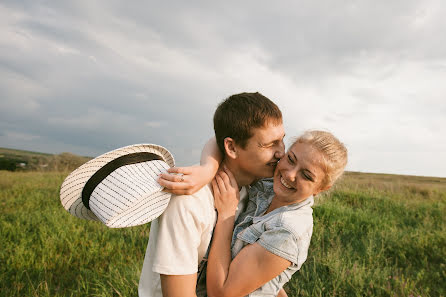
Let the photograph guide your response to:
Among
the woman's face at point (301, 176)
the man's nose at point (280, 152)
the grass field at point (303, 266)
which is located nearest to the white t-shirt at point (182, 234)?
the woman's face at point (301, 176)

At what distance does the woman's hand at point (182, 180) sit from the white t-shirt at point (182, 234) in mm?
72

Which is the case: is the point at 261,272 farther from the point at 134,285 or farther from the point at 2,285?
the point at 2,285

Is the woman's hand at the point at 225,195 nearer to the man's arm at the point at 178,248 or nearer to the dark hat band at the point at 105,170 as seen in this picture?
the man's arm at the point at 178,248

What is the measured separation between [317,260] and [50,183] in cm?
911

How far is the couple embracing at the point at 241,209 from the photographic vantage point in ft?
6.15

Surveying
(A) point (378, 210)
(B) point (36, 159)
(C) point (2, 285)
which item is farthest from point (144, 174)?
(B) point (36, 159)

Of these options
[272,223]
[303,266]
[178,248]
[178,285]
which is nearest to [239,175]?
[272,223]

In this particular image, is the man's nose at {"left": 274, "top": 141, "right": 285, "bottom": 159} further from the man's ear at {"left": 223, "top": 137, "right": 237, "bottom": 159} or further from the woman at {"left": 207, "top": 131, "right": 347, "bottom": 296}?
the man's ear at {"left": 223, "top": 137, "right": 237, "bottom": 159}

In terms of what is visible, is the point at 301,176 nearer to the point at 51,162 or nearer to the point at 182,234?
the point at 182,234

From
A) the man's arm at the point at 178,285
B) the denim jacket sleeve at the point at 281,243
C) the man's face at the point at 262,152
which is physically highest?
the man's face at the point at 262,152

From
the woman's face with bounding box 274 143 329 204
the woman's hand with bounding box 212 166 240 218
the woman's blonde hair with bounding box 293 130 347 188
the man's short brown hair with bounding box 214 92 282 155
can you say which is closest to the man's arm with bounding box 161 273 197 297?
the woman's hand with bounding box 212 166 240 218

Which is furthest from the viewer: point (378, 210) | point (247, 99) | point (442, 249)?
point (378, 210)

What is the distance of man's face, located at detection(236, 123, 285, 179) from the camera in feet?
7.95

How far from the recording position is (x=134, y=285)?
3.49 meters
